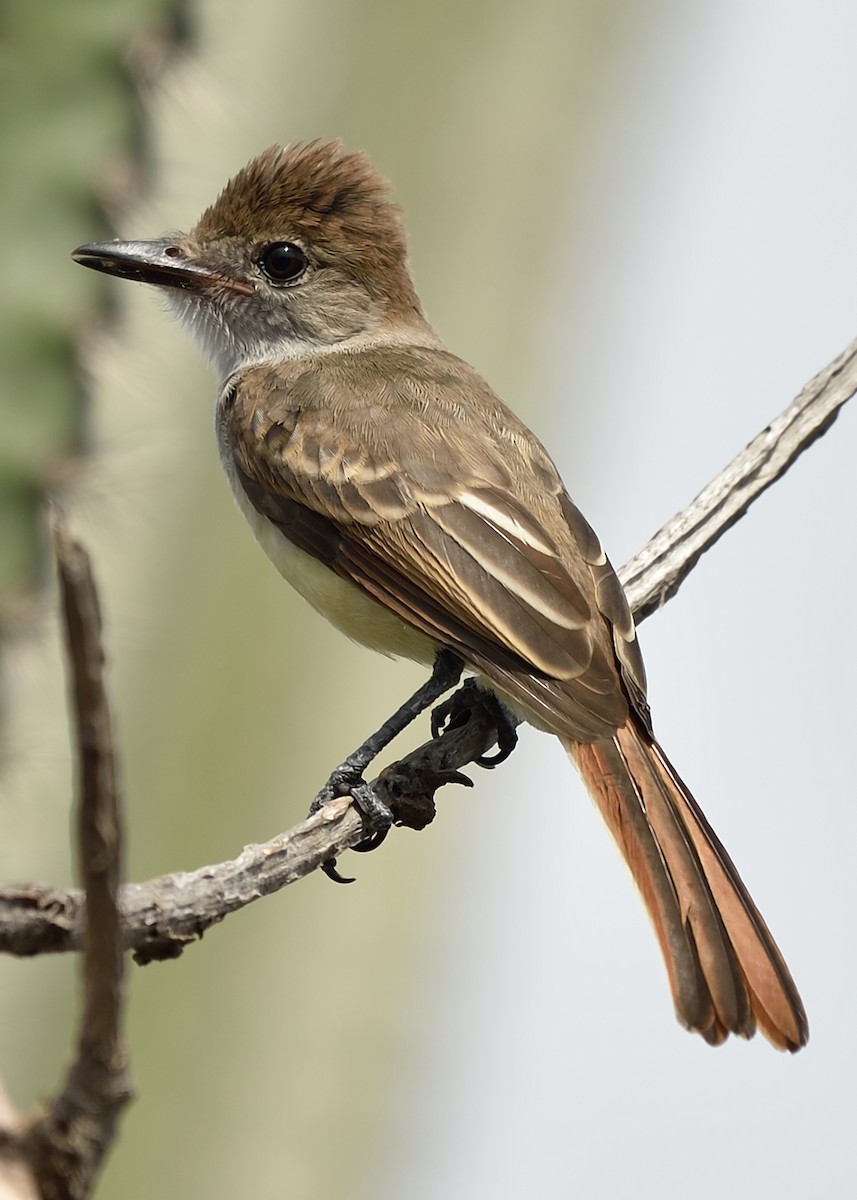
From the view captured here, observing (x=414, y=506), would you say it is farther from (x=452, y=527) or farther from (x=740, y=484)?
(x=740, y=484)

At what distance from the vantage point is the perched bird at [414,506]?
3.17 m

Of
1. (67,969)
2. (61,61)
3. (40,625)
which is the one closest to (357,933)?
(67,969)

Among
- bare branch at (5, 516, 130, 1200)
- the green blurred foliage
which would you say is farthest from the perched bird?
bare branch at (5, 516, 130, 1200)

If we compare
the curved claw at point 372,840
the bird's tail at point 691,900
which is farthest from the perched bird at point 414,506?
the curved claw at point 372,840

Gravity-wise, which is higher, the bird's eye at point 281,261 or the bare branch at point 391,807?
the bird's eye at point 281,261

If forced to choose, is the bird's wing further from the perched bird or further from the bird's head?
the bird's head

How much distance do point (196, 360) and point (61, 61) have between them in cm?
181

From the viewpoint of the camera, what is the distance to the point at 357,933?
483 centimetres

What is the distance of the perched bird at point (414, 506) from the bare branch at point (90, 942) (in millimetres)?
1485

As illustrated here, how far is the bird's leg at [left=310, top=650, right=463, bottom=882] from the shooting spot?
10.1 ft

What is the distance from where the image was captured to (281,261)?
14.5ft

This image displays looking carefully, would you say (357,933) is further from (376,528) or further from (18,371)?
(18,371)

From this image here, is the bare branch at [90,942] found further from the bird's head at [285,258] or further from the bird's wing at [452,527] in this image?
the bird's head at [285,258]

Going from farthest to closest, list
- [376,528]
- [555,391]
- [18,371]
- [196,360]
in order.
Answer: [555,391] < [196,360] < [376,528] < [18,371]
